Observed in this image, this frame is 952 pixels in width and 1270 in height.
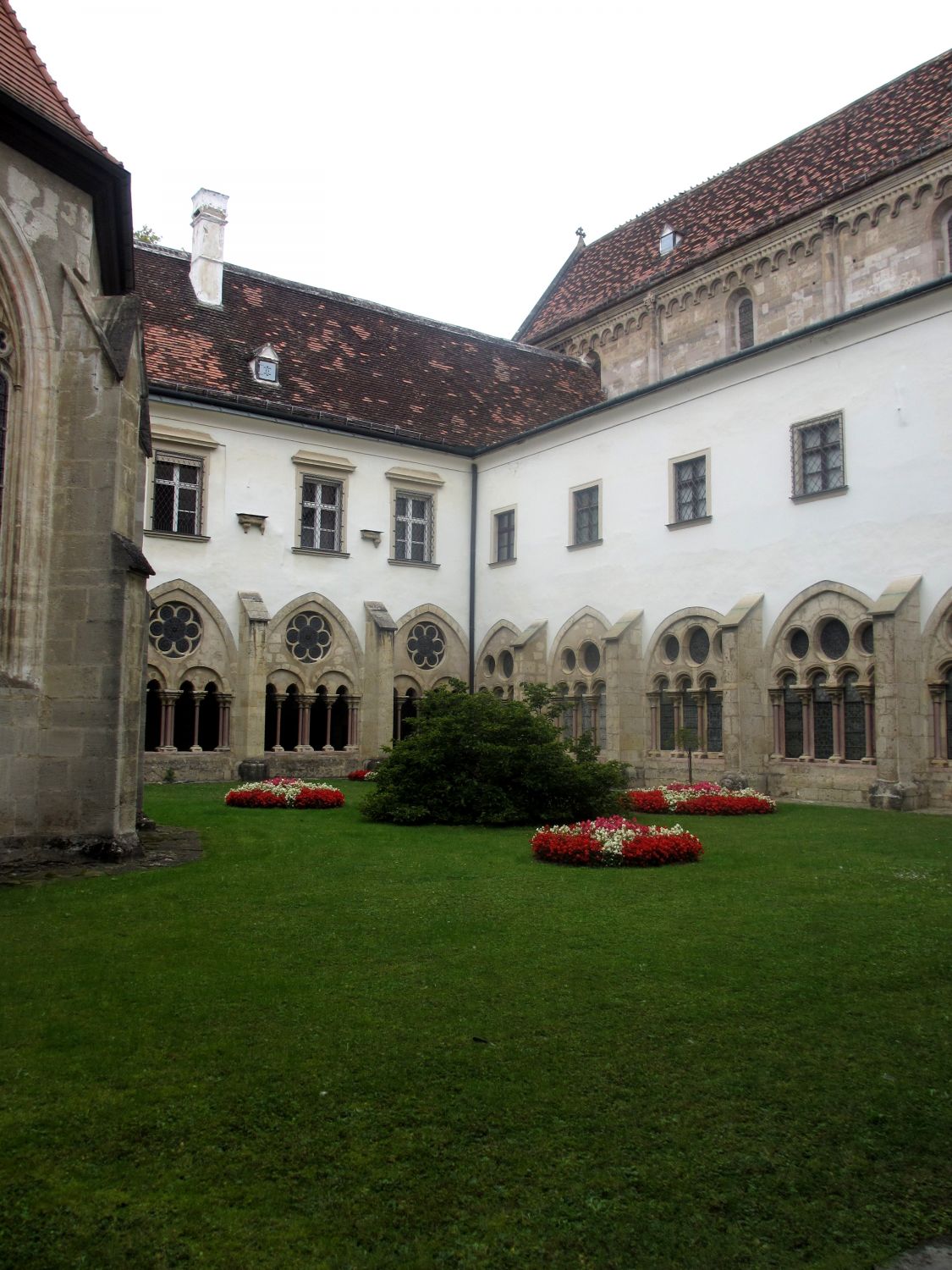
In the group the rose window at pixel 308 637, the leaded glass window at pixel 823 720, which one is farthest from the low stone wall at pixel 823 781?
the rose window at pixel 308 637

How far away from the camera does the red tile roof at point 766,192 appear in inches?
963

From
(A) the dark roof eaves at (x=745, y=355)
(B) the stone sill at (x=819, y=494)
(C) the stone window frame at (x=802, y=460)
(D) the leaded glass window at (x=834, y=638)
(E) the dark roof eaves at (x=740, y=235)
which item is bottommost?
(D) the leaded glass window at (x=834, y=638)

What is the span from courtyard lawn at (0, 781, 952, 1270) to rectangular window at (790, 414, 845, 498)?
11.6 m

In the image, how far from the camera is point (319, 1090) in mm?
4258

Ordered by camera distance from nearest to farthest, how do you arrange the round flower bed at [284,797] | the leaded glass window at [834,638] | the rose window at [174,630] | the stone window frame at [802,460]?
the round flower bed at [284,797], the leaded glass window at [834,638], the stone window frame at [802,460], the rose window at [174,630]

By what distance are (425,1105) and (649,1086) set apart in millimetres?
991

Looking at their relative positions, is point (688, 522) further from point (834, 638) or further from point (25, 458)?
point (25, 458)

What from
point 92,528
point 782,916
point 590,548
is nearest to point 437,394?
point 590,548

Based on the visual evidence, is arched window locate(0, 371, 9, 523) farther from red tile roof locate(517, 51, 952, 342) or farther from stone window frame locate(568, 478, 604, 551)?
red tile roof locate(517, 51, 952, 342)

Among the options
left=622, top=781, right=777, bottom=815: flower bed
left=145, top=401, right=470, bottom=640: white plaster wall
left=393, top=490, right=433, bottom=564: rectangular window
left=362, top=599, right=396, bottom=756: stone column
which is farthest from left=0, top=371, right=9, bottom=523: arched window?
left=393, top=490, right=433, bottom=564: rectangular window

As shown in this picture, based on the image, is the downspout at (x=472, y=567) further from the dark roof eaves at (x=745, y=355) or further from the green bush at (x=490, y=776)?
the green bush at (x=490, y=776)

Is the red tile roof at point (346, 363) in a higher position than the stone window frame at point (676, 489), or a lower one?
higher

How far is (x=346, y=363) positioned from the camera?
89.6 ft

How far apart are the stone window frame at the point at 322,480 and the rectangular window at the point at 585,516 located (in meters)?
5.76
